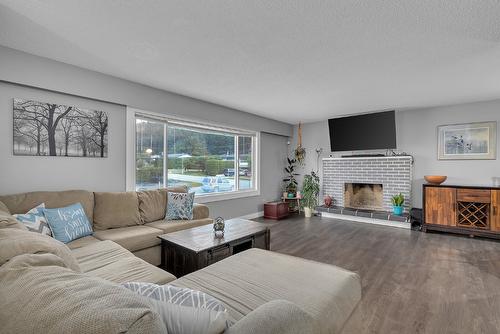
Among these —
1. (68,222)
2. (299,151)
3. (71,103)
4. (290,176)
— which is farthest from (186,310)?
(290,176)

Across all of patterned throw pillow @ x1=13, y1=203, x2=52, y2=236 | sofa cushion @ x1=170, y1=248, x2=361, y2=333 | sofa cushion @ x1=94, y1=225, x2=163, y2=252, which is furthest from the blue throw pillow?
sofa cushion @ x1=170, y1=248, x2=361, y2=333

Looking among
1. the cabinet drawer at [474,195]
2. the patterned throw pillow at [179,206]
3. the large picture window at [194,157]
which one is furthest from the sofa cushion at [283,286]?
the cabinet drawer at [474,195]

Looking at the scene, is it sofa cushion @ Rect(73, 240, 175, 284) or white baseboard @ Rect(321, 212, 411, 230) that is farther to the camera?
white baseboard @ Rect(321, 212, 411, 230)

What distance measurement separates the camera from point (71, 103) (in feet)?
9.95

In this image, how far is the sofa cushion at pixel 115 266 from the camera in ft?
5.42

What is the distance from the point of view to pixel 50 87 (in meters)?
2.80

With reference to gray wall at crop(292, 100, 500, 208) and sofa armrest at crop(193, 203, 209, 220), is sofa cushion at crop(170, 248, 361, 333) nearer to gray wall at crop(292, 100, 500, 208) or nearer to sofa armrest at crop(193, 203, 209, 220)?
sofa armrest at crop(193, 203, 209, 220)

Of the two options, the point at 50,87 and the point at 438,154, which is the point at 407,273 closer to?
the point at 438,154

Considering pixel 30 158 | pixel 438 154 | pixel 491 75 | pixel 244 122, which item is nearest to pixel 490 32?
pixel 491 75

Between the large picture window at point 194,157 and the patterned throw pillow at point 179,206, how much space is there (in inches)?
25.8

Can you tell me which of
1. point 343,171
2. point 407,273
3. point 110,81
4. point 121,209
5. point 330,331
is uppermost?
point 110,81

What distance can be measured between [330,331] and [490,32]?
2772 millimetres

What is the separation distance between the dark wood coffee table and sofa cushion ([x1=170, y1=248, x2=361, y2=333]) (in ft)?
1.56

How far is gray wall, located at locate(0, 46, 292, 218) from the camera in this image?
2.60 metres
